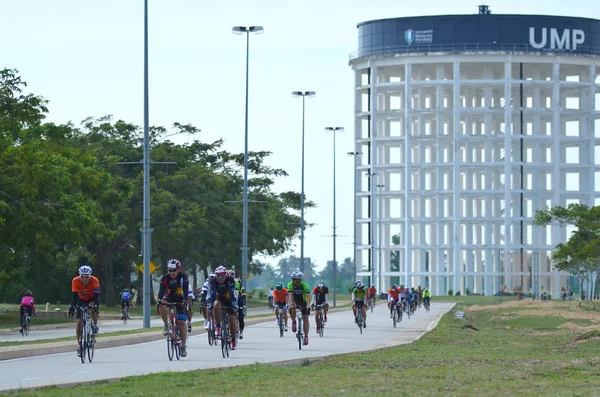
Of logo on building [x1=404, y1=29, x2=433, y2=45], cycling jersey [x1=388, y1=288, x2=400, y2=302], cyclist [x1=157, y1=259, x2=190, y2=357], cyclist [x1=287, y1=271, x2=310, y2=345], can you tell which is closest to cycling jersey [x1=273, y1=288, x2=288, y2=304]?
cyclist [x1=287, y1=271, x2=310, y2=345]

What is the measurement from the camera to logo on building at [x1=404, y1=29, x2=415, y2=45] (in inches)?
5655

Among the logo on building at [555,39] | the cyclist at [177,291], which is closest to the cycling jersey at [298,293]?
the cyclist at [177,291]

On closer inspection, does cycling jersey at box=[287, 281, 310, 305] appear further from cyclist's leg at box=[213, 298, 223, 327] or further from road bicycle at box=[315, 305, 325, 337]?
road bicycle at box=[315, 305, 325, 337]

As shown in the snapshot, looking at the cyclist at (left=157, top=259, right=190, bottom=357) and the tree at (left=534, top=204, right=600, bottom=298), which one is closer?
the cyclist at (left=157, top=259, right=190, bottom=357)

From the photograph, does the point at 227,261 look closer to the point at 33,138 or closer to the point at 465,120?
the point at 33,138

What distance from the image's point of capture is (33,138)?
60.5 metres

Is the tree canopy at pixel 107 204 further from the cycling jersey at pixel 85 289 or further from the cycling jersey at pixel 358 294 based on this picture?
the cycling jersey at pixel 85 289

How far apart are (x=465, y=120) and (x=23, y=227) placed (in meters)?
101

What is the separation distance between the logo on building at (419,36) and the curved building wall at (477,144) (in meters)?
0.15

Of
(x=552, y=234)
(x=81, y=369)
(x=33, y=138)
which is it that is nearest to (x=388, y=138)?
(x=552, y=234)

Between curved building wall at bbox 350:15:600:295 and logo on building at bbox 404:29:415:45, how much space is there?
0.79 ft

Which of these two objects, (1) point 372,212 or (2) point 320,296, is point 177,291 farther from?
(1) point 372,212

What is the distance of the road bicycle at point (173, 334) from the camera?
2638 cm

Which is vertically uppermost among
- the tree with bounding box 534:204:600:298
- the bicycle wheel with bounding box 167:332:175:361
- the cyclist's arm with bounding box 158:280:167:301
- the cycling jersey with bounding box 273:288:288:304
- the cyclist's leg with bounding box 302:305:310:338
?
the tree with bounding box 534:204:600:298
